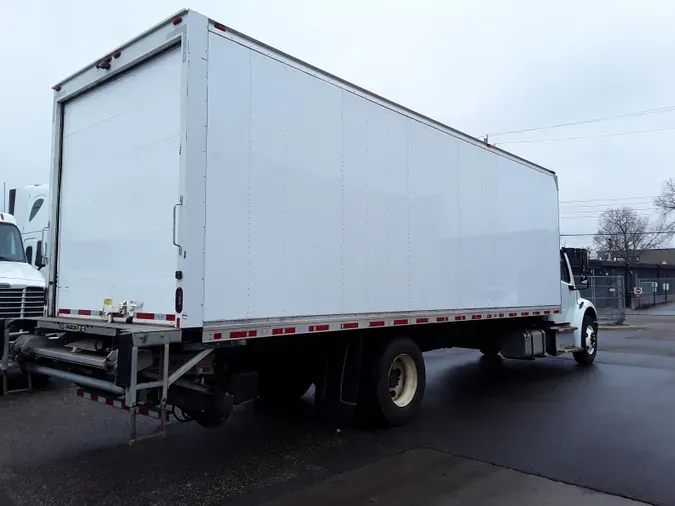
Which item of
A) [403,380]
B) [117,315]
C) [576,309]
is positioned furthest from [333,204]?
[576,309]

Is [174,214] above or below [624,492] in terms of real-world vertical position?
above

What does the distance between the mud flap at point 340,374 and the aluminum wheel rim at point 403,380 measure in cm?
70

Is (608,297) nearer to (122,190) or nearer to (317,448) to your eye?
(317,448)

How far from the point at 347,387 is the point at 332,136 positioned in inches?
118

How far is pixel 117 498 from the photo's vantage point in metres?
4.85

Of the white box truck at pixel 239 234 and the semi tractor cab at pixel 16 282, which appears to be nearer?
the white box truck at pixel 239 234

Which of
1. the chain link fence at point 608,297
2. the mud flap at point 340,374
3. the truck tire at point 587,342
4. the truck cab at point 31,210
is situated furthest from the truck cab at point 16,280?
the chain link fence at point 608,297

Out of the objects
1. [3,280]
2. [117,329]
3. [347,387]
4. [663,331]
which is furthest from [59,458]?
[663,331]

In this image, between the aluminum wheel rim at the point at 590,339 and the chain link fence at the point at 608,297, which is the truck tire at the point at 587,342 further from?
the chain link fence at the point at 608,297

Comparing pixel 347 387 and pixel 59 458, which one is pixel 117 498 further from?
pixel 347 387

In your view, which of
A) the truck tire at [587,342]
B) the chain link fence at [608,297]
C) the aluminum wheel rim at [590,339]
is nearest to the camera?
the truck tire at [587,342]

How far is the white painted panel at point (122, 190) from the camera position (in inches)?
205

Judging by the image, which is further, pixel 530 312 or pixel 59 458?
pixel 530 312

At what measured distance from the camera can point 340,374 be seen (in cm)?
692
